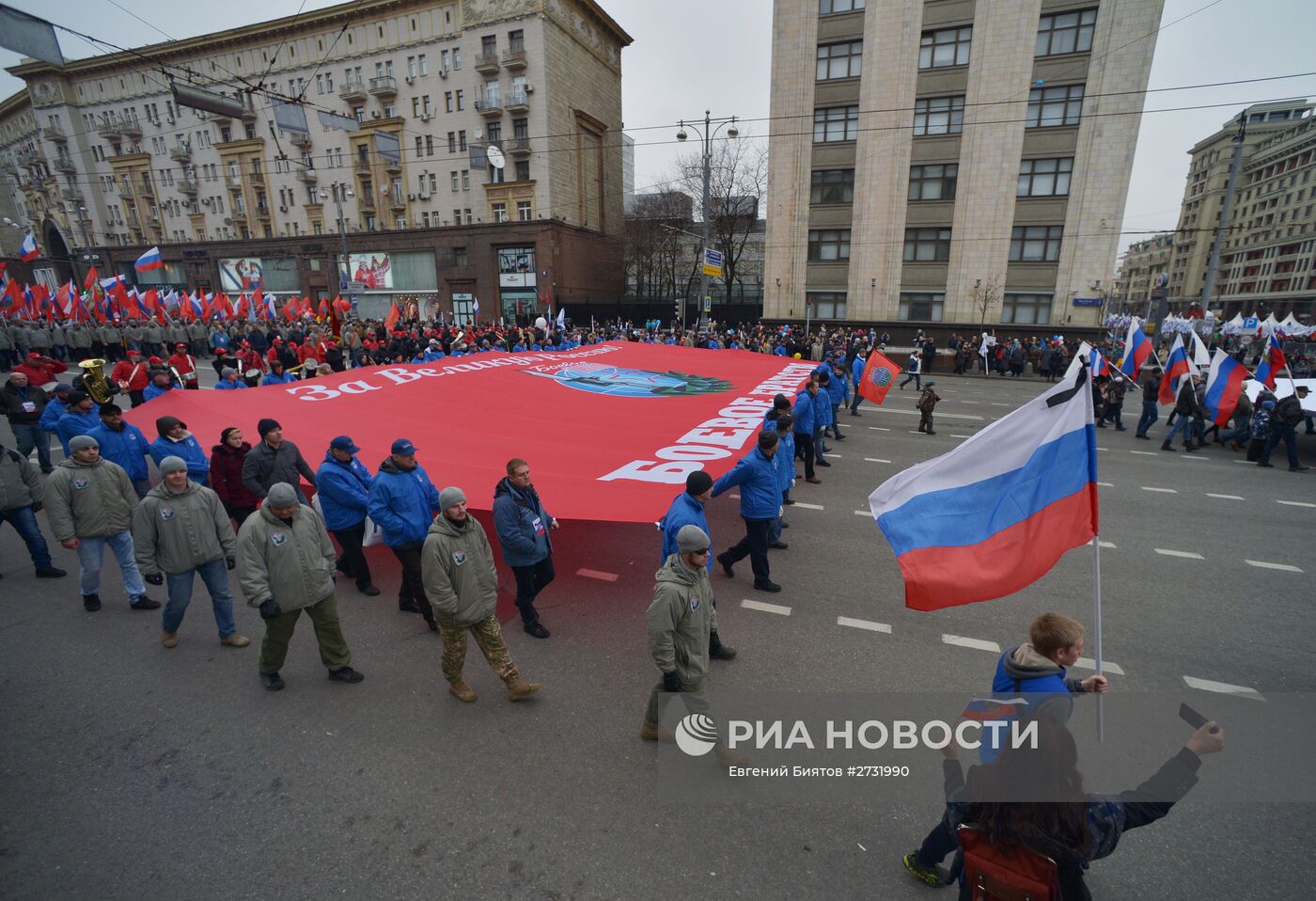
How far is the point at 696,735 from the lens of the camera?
3975 millimetres

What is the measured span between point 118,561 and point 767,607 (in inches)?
268

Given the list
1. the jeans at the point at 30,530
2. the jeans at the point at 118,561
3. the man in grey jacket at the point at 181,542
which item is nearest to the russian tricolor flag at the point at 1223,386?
the man in grey jacket at the point at 181,542

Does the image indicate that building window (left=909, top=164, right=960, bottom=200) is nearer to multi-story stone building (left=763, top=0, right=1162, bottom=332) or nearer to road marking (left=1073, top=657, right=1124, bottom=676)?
multi-story stone building (left=763, top=0, right=1162, bottom=332)

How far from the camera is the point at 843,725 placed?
4398 millimetres

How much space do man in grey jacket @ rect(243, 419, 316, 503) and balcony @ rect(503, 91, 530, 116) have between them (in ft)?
135

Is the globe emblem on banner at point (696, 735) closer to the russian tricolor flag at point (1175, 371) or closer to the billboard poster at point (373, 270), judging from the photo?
the russian tricolor flag at point (1175, 371)

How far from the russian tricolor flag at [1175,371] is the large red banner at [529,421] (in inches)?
350

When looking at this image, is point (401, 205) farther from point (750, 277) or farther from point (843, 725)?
point (843, 725)

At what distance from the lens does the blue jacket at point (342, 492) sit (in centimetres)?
572

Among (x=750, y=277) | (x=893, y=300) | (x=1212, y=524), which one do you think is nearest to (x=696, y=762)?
(x=1212, y=524)

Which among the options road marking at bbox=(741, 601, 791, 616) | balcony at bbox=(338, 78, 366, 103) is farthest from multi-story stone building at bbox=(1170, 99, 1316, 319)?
road marking at bbox=(741, 601, 791, 616)

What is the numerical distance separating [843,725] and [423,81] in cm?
5166

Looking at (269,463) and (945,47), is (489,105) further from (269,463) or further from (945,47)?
(269,463)

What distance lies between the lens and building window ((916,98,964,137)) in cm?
3070
